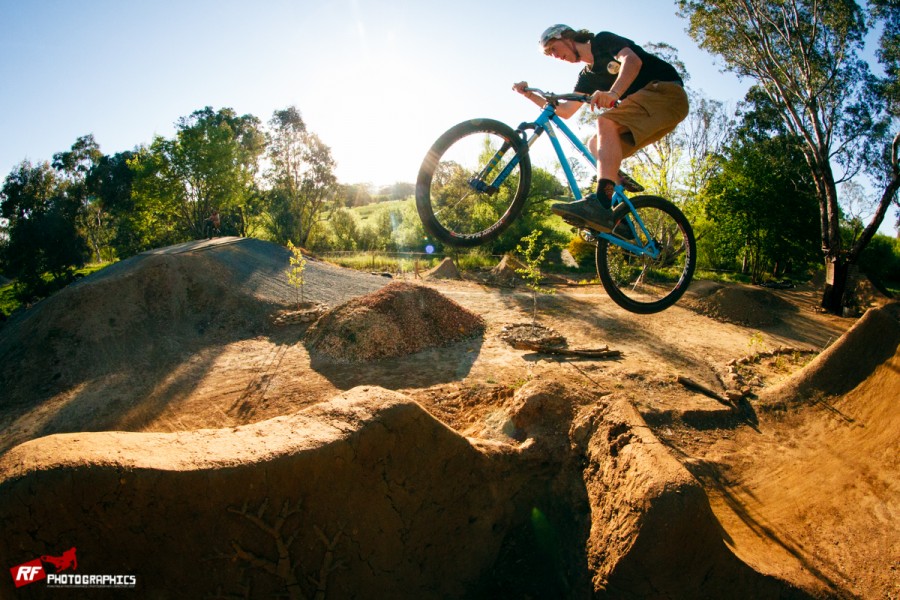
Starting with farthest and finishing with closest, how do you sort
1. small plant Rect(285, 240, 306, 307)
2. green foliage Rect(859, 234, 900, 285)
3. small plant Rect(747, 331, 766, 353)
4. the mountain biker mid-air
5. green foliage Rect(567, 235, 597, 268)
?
green foliage Rect(567, 235, 597, 268) → green foliage Rect(859, 234, 900, 285) → small plant Rect(285, 240, 306, 307) → small plant Rect(747, 331, 766, 353) → the mountain biker mid-air

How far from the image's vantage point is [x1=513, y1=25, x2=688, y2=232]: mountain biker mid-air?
16.1ft

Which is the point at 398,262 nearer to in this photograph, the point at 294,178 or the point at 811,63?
the point at 294,178

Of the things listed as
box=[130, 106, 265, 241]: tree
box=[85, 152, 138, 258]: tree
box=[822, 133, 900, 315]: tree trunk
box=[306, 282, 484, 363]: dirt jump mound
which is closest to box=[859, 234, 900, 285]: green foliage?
box=[822, 133, 900, 315]: tree trunk

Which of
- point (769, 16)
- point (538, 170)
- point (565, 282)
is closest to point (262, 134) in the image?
point (538, 170)

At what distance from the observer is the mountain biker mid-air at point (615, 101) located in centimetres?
491

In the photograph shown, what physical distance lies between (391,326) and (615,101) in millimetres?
8168

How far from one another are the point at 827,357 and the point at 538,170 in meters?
26.7

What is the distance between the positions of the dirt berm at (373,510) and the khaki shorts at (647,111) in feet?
10.1

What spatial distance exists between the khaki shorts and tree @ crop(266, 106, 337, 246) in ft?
107

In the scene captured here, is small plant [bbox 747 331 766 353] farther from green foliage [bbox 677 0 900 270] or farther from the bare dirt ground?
green foliage [bbox 677 0 900 270]

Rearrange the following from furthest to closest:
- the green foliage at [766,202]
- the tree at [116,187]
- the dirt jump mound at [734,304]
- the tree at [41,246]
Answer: the tree at [116,187] < the tree at [41,246] < the green foliage at [766,202] < the dirt jump mound at [734,304]

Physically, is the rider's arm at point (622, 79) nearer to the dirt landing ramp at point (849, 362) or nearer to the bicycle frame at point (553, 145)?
the bicycle frame at point (553, 145)

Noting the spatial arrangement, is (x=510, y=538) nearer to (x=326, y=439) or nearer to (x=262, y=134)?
(x=326, y=439)

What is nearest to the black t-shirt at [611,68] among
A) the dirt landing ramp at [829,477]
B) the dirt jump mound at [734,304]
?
the dirt landing ramp at [829,477]
